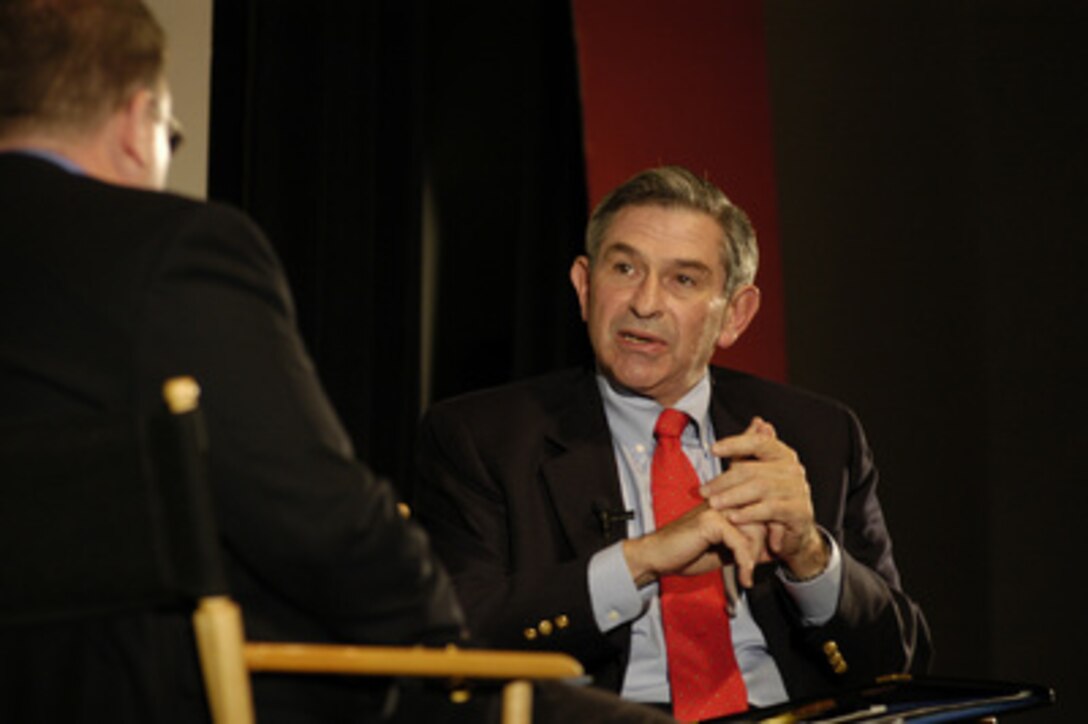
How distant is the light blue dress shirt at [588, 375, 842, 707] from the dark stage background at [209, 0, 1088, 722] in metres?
1.10

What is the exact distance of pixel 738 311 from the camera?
287cm

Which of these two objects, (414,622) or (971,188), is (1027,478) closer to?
(971,188)

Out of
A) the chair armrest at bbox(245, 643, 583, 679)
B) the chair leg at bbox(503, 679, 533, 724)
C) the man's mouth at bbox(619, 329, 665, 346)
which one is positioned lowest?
the chair leg at bbox(503, 679, 533, 724)

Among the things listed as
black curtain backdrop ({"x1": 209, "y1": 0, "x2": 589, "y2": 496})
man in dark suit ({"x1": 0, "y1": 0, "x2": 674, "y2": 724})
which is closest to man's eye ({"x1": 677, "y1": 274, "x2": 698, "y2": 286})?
black curtain backdrop ({"x1": 209, "y1": 0, "x2": 589, "y2": 496})

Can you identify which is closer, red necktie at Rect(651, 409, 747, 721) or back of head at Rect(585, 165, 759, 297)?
red necktie at Rect(651, 409, 747, 721)

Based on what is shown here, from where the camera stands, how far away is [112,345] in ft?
4.62

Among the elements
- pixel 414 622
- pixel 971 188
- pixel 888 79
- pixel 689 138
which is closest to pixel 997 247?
pixel 971 188

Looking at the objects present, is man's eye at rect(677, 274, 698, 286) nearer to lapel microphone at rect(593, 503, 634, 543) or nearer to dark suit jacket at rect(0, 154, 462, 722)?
lapel microphone at rect(593, 503, 634, 543)

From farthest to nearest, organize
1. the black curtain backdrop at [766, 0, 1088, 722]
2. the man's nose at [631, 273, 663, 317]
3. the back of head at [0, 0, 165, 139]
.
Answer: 1. the black curtain backdrop at [766, 0, 1088, 722]
2. the man's nose at [631, 273, 663, 317]
3. the back of head at [0, 0, 165, 139]

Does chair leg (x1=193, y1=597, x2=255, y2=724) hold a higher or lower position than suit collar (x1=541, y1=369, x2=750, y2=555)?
lower

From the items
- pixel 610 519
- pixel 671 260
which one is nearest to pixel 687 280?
pixel 671 260

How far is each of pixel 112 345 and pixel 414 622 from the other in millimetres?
421

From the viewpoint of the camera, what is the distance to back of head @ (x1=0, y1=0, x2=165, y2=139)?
4.94 feet

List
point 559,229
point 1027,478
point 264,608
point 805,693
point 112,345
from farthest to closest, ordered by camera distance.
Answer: point 1027,478 < point 559,229 < point 805,693 < point 264,608 < point 112,345
